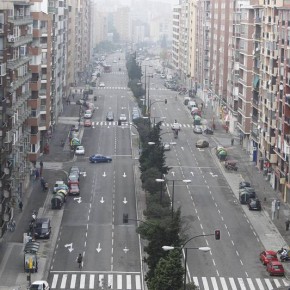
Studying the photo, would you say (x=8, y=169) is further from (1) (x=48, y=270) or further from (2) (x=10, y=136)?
(1) (x=48, y=270)

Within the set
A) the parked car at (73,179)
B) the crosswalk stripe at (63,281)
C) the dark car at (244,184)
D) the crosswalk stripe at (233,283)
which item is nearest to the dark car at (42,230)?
the crosswalk stripe at (63,281)

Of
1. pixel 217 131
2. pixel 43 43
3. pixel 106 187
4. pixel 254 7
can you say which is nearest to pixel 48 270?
pixel 106 187

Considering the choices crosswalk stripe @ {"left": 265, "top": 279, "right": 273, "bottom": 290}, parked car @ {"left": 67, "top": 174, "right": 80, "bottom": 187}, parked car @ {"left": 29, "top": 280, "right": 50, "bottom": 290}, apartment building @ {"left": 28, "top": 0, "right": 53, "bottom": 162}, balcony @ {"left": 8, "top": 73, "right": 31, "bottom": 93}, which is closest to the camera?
parked car @ {"left": 29, "top": 280, "right": 50, "bottom": 290}

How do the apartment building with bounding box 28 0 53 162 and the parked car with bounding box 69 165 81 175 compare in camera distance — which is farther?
the parked car with bounding box 69 165 81 175

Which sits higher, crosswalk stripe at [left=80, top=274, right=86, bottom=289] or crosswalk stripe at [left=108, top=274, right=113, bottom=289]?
crosswalk stripe at [left=108, top=274, right=113, bottom=289]

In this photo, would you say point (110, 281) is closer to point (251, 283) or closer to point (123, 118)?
point (251, 283)

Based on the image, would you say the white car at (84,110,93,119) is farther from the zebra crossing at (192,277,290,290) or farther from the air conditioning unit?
the zebra crossing at (192,277,290,290)

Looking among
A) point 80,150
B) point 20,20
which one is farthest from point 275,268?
point 80,150

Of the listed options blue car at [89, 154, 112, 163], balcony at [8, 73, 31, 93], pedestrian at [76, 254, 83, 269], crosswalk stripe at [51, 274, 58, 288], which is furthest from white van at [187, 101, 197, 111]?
crosswalk stripe at [51, 274, 58, 288]
